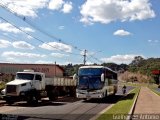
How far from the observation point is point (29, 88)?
30.9m

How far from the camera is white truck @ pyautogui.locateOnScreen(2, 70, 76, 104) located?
29625 mm

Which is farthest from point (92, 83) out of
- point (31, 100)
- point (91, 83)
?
point (31, 100)

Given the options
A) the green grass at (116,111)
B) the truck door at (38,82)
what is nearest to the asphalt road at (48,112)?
the green grass at (116,111)

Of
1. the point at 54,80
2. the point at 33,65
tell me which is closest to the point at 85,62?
the point at 33,65

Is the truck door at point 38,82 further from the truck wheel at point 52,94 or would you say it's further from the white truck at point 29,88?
the truck wheel at point 52,94

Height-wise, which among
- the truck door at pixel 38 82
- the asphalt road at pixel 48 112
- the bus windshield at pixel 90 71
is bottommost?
the asphalt road at pixel 48 112

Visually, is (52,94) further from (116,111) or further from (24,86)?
(116,111)

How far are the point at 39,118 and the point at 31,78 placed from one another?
40.2 feet

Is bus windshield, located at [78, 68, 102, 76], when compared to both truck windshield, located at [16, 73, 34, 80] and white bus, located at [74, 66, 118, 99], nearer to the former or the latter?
white bus, located at [74, 66, 118, 99]

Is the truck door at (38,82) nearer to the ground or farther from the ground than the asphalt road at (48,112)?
farther from the ground

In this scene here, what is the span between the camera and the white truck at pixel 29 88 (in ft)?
97.2

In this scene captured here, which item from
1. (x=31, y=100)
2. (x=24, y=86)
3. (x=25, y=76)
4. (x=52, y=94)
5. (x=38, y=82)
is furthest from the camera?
(x=52, y=94)

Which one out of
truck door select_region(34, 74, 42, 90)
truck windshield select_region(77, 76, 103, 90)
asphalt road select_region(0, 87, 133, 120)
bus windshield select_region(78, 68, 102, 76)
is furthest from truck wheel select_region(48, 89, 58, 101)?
asphalt road select_region(0, 87, 133, 120)

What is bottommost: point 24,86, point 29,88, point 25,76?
point 29,88
